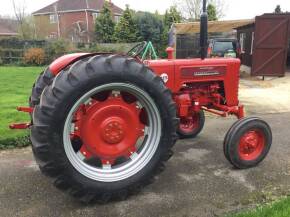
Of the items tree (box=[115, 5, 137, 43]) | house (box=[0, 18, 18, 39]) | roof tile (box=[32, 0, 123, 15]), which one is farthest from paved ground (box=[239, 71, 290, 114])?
house (box=[0, 18, 18, 39])

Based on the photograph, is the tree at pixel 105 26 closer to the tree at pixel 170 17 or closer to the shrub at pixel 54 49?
the tree at pixel 170 17

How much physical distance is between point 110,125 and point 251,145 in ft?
5.87

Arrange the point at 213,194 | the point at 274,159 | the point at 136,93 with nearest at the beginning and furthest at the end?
the point at 136,93
the point at 213,194
the point at 274,159

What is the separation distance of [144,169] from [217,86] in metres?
1.66

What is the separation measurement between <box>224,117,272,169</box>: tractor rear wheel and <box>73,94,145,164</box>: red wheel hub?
114 cm

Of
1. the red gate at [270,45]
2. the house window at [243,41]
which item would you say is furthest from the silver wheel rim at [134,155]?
the house window at [243,41]

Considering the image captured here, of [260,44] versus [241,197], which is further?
[260,44]

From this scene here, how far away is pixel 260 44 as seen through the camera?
1355 cm

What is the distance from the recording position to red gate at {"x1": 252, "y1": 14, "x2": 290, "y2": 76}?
13.3m

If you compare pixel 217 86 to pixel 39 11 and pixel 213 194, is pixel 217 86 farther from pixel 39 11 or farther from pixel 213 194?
pixel 39 11

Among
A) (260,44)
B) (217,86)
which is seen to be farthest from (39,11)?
(217,86)

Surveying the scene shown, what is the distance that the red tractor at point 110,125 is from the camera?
9.48 feet

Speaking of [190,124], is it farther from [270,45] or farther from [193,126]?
[270,45]

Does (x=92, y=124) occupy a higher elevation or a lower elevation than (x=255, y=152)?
higher
